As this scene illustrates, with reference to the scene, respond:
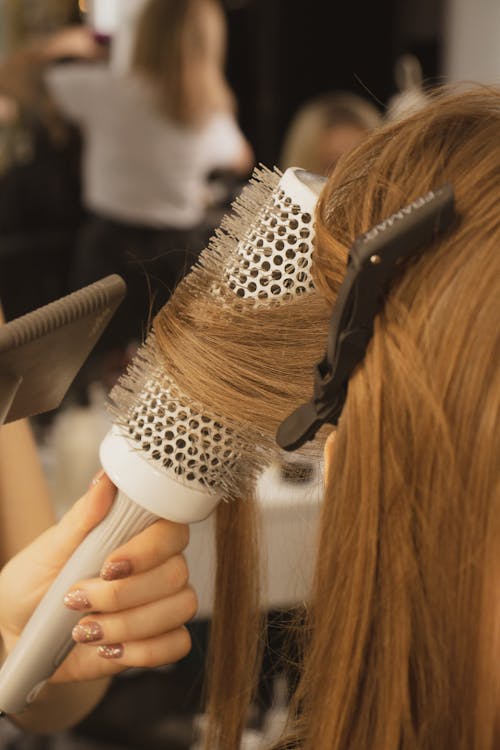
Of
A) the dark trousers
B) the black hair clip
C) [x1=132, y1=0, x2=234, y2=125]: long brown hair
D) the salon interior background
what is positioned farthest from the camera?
the salon interior background

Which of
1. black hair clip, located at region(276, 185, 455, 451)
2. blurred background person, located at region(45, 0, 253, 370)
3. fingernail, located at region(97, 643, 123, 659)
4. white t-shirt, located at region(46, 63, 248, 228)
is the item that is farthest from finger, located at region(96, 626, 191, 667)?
white t-shirt, located at region(46, 63, 248, 228)

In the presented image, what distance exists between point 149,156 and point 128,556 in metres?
2.11

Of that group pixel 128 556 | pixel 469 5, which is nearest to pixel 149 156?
pixel 469 5

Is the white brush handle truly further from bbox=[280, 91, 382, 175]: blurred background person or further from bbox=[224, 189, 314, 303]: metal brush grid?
Answer: bbox=[280, 91, 382, 175]: blurred background person

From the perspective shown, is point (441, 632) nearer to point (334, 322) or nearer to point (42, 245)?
point (334, 322)

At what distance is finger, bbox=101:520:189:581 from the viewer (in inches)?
24.0

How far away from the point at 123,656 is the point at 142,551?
100mm

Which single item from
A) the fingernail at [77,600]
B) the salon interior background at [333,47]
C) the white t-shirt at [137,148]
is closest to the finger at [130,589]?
the fingernail at [77,600]

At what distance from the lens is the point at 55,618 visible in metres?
0.62

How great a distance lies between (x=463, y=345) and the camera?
46cm

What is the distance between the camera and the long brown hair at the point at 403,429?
466mm

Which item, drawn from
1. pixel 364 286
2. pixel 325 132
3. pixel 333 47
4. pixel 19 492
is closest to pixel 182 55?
pixel 325 132

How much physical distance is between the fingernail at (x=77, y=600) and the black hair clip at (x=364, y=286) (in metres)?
0.20

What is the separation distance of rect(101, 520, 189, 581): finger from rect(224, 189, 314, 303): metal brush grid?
0.54 feet
